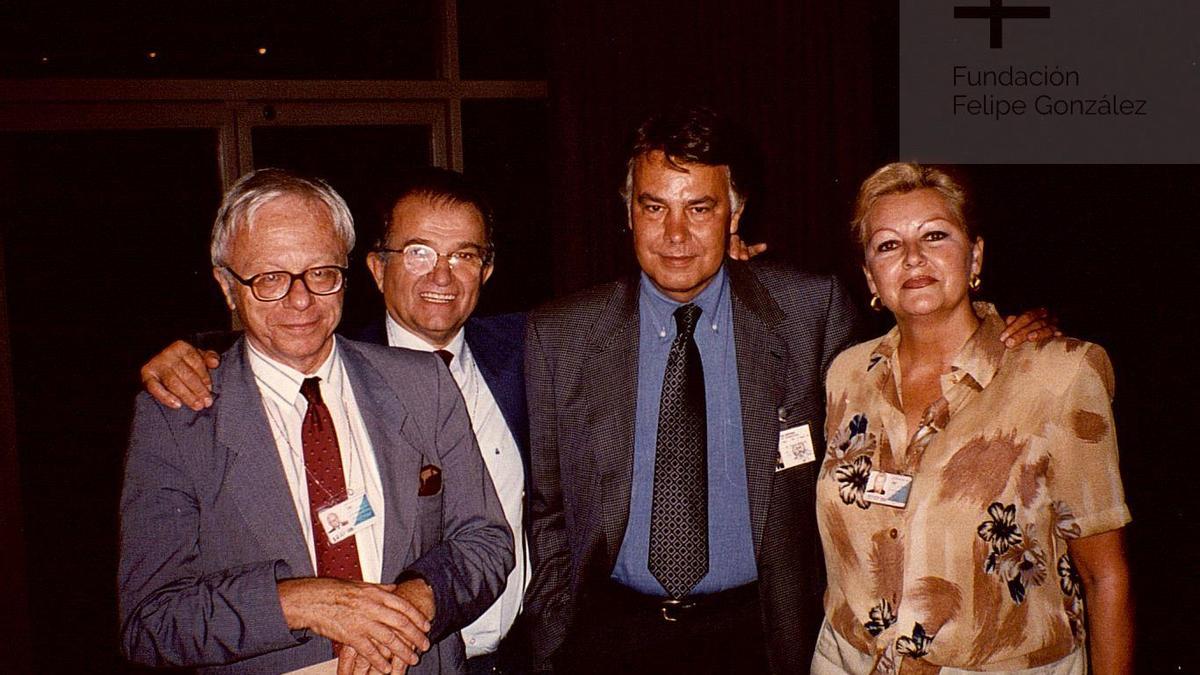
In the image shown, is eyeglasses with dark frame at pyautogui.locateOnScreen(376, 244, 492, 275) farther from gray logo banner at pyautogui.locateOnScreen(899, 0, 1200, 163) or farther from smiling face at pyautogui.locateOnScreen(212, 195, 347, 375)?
gray logo banner at pyautogui.locateOnScreen(899, 0, 1200, 163)

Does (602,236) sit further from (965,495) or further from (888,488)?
(965,495)

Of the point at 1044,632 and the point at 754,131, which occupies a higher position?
the point at 754,131

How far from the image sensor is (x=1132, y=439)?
4.00 meters

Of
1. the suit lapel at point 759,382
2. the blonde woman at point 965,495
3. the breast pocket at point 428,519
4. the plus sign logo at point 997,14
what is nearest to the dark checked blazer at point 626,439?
the suit lapel at point 759,382

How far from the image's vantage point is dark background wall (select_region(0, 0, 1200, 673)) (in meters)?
3.59

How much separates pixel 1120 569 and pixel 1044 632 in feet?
0.68

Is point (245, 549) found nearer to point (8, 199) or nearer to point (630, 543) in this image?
point (630, 543)

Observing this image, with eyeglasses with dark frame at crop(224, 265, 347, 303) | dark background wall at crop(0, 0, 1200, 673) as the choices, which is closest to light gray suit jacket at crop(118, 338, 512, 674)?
eyeglasses with dark frame at crop(224, 265, 347, 303)

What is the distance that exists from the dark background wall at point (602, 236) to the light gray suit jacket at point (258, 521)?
224cm

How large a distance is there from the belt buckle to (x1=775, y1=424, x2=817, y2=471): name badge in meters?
0.41

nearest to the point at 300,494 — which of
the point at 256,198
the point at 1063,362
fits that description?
the point at 256,198

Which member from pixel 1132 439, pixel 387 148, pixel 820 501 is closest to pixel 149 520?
pixel 820 501

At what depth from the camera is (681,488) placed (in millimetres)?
2262

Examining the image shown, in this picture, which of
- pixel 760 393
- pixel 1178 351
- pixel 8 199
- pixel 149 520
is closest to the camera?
pixel 149 520
